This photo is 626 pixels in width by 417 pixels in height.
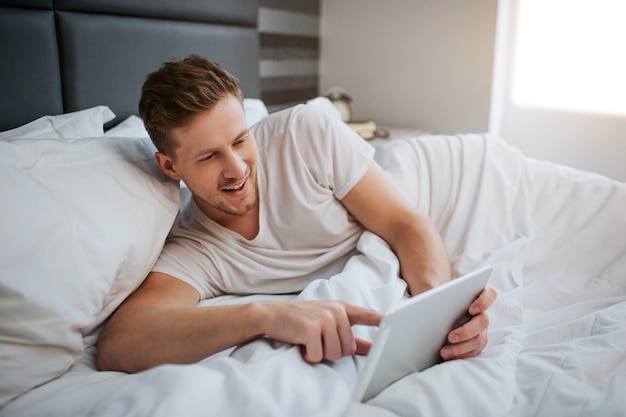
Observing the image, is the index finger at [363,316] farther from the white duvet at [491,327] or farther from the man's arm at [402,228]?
the man's arm at [402,228]

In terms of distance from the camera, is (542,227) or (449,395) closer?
(449,395)

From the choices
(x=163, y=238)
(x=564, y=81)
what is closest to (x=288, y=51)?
(x=564, y=81)

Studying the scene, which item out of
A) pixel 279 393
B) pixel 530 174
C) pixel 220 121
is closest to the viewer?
pixel 279 393

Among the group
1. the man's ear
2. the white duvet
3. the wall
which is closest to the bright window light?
the wall

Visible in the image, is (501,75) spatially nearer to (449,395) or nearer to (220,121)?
(220,121)

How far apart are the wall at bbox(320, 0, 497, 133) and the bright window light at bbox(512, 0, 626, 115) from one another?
0.19 m

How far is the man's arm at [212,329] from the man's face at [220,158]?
261 millimetres

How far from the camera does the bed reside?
751 mm

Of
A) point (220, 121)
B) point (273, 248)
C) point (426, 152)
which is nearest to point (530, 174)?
point (426, 152)

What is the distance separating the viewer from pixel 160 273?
3.81ft

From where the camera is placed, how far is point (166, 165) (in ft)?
3.96

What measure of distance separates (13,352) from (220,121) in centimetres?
58

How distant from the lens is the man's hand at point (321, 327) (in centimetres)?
80

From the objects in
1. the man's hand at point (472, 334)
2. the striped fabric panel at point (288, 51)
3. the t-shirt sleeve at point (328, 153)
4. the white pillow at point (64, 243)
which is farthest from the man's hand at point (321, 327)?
the striped fabric panel at point (288, 51)
